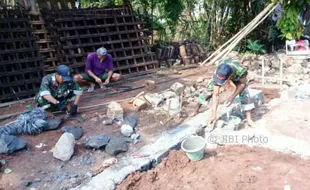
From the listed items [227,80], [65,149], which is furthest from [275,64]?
[65,149]

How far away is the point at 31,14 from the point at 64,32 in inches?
34.7

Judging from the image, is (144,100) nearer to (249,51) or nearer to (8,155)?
(8,155)

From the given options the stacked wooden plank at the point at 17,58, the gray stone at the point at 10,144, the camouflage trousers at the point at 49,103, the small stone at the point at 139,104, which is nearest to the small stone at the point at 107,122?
the small stone at the point at 139,104

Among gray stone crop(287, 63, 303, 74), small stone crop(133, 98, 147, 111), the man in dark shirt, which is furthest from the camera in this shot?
gray stone crop(287, 63, 303, 74)

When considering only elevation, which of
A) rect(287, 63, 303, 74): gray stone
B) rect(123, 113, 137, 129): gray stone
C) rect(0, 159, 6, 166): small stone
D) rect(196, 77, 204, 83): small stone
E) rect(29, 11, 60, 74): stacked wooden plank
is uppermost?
rect(29, 11, 60, 74): stacked wooden plank

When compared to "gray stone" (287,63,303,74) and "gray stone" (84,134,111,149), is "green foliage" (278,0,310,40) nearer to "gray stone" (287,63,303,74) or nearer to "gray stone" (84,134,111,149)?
"gray stone" (287,63,303,74)

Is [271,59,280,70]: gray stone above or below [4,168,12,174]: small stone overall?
below

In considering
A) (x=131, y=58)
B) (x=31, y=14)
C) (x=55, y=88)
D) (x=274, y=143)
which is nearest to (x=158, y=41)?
(x=131, y=58)

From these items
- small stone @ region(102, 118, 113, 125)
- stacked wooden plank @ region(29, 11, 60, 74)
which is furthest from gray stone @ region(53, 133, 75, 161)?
stacked wooden plank @ region(29, 11, 60, 74)

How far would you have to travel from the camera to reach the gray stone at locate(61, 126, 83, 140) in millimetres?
4723

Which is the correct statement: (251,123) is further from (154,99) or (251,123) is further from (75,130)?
(75,130)

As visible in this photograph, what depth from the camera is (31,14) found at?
309 inches

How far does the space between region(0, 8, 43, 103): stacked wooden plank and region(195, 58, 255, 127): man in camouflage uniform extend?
388cm

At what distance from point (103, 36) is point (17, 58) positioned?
2.48 m
